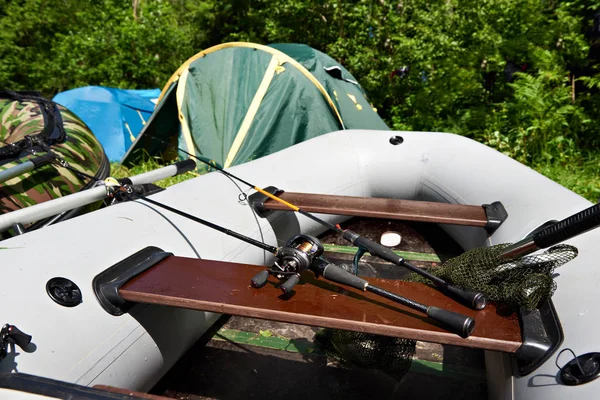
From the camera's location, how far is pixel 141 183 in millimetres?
2615

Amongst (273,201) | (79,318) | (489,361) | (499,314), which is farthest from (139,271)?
(489,361)

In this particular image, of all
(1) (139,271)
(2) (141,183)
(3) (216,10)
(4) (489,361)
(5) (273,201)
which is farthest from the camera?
(3) (216,10)

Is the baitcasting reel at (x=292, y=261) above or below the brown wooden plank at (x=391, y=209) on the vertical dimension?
above

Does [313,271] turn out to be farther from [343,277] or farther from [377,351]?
[377,351]

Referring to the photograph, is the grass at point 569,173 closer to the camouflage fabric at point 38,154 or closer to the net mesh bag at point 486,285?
the camouflage fabric at point 38,154

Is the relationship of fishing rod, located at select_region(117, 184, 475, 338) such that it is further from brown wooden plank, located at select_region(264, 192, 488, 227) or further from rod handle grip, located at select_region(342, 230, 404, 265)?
Result: brown wooden plank, located at select_region(264, 192, 488, 227)

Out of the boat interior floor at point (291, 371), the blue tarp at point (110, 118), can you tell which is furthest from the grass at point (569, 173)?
the boat interior floor at point (291, 371)

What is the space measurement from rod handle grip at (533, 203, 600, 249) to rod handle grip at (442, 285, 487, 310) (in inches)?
10.3

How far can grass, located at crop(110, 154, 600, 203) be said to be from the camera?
14.8 ft

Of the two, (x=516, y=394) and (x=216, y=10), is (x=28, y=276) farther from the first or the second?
(x=216, y=10)

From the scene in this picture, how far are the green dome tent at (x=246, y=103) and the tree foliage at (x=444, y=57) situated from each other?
1.88 metres

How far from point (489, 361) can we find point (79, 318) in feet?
5.32

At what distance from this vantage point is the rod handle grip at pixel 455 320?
1461 mm

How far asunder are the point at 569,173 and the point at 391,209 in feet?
10.3
